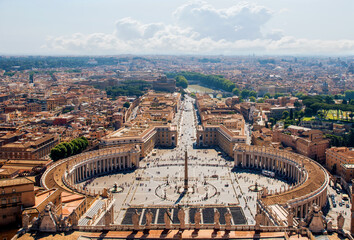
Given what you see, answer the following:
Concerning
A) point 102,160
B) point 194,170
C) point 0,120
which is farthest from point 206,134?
point 0,120

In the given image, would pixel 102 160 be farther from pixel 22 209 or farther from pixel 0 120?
pixel 0 120

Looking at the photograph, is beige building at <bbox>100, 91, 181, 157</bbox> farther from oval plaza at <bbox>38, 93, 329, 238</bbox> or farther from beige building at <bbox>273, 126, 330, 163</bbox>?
beige building at <bbox>273, 126, 330, 163</bbox>

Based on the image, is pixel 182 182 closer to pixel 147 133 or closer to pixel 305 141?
pixel 147 133

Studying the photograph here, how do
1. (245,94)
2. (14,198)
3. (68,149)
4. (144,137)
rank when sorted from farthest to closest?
1. (245,94)
2. (144,137)
3. (68,149)
4. (14,198)

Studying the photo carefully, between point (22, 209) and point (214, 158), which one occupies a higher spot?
point (22, 209)

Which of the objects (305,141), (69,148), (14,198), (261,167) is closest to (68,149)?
(69,148)

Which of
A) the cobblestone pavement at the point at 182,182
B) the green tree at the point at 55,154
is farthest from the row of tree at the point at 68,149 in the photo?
the cobblestone pavement at the point at 182,182
